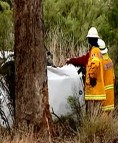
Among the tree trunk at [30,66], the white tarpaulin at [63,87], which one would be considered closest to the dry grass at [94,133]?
the tree trunk at [30,66]

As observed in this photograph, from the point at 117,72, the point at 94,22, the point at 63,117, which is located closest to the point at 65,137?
the point at 63,117

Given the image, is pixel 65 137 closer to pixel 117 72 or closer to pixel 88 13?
pixel 117 72

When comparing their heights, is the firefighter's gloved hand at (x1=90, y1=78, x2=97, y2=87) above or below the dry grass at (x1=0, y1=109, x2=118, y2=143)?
above

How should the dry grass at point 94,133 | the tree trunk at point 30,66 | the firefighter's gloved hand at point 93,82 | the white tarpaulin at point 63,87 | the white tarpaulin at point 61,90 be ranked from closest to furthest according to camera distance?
the tree trunk at point 30,66, the dry grass at point 94,133, the white tarpaulin at point 61,90, the firefighter's gloved hand at point 93,82, the white tarpaulin at point 63,87

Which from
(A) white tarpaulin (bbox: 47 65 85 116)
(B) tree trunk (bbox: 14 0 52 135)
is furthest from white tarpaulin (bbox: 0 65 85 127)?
(B) tree trunk (bbox: 14 0 52 135)

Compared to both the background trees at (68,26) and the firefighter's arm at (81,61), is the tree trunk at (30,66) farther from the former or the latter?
the firefighter's arm at (81,61)

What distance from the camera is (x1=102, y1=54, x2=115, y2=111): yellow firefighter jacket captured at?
32.6ft

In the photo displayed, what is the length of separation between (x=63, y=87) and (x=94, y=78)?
0.62 metres

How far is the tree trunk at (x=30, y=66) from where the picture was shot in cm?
893

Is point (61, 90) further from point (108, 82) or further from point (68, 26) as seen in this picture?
point (68, 26)

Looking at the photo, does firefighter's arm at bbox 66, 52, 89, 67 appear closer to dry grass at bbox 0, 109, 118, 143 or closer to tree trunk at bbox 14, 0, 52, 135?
dry grass at bbox 0, 109, 118, 143

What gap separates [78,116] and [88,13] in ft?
26.2

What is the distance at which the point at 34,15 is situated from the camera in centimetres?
891

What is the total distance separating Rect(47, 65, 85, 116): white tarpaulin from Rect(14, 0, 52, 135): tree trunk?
0.74 m
